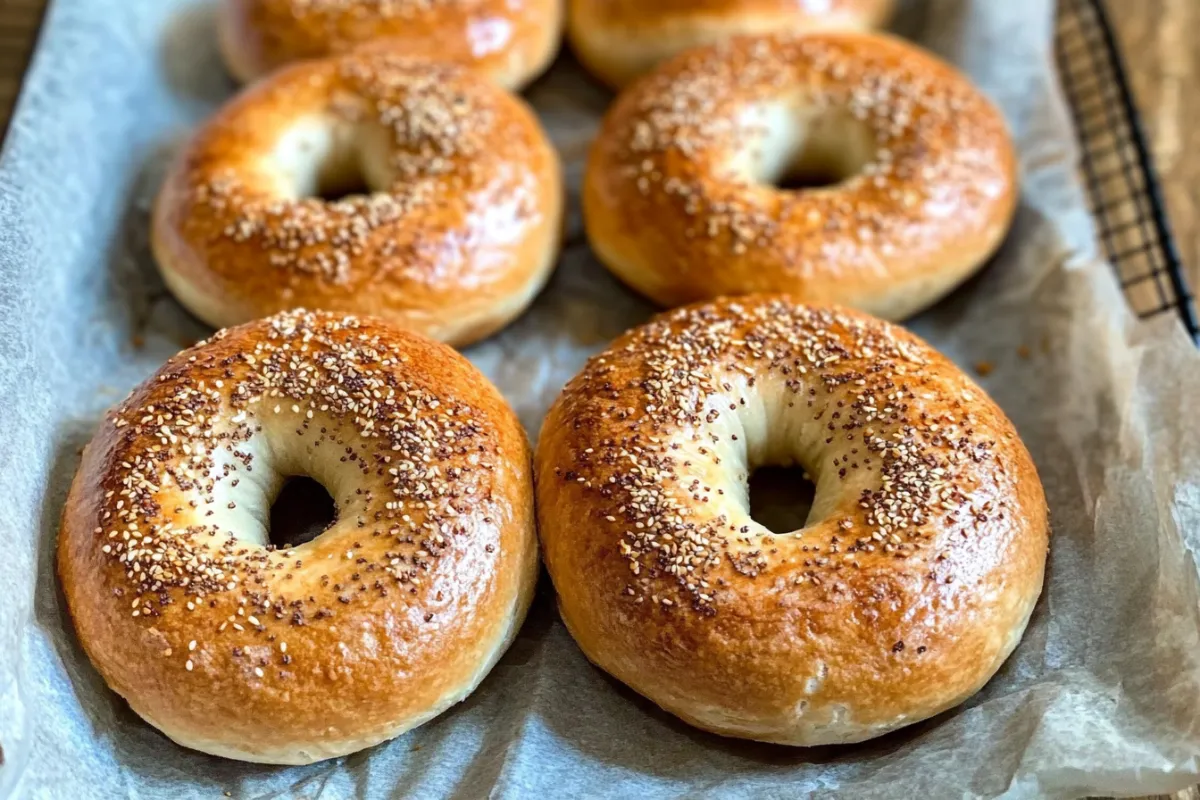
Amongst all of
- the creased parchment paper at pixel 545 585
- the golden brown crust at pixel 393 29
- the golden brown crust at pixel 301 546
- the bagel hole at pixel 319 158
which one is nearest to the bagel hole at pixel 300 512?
the golden brown crust at pixel 301 546

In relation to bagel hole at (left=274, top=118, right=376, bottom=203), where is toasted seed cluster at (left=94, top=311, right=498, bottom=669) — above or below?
below

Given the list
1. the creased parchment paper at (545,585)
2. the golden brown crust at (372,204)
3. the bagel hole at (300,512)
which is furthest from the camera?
the golden brown crust at (372,204)

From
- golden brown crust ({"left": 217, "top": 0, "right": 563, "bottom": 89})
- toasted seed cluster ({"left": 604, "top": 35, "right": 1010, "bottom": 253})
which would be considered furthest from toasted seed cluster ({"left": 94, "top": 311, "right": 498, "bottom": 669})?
golden brown crust ({"left": 217, "top": 0, "right": 563, "bottom": 89})

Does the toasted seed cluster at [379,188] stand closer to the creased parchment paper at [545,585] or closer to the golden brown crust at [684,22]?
the creased parchment paper at [545,585]

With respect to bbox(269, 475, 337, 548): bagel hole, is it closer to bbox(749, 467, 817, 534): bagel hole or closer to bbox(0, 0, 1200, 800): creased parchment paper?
bbox(0, 0, 1200, 800): creased parchment paper

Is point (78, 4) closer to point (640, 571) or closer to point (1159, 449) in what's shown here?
point (640, 571)

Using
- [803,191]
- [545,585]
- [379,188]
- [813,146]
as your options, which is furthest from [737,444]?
[379,188]
